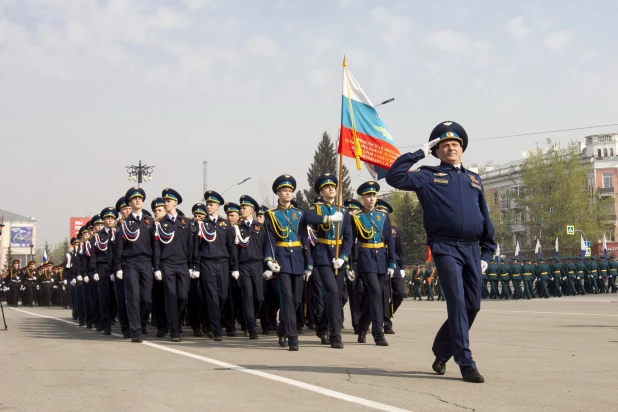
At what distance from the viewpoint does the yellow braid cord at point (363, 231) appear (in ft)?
37.2

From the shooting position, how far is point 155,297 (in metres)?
13.9

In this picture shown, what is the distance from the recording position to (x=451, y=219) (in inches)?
290

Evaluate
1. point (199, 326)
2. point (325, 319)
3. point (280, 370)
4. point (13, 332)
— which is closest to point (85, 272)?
point (13, 332)

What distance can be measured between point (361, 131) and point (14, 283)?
29657mm

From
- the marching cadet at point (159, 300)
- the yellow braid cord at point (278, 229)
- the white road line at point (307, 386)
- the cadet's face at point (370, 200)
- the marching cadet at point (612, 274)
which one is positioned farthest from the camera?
the marching cadet at point (612, 274)

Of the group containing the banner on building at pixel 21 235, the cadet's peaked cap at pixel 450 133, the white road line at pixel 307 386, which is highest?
the banner on building at pixel 21 235

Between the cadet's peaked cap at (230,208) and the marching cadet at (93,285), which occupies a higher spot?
the cadet's peaked cap at (230,208)

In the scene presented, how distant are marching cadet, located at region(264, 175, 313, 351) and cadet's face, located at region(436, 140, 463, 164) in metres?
3.54

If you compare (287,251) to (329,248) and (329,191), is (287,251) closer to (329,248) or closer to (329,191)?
(329,248)

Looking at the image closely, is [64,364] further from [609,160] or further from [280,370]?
[609,160]

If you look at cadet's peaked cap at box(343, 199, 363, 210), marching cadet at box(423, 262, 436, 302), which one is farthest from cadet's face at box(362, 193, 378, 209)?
marching cadet at box(423, 262, 436, 302)

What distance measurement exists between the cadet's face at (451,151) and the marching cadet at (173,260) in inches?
233

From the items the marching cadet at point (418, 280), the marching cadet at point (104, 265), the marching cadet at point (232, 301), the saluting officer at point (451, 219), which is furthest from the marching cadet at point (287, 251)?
the marching cadet at point (418, 280)

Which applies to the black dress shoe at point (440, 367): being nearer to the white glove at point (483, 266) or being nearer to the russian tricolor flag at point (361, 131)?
the white glove at point (483, 266)
